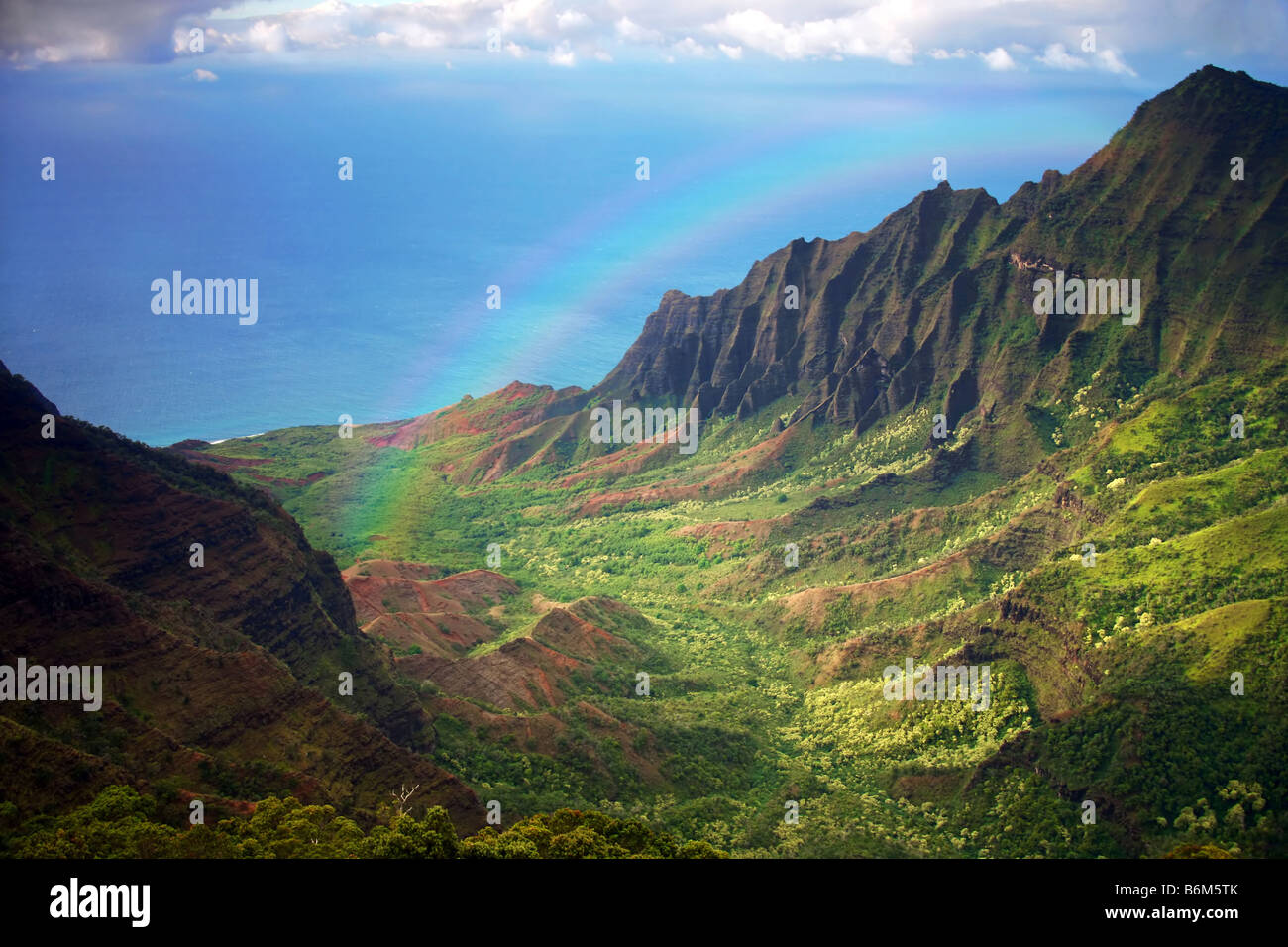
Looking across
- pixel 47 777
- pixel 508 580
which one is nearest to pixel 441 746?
pixel 47 777

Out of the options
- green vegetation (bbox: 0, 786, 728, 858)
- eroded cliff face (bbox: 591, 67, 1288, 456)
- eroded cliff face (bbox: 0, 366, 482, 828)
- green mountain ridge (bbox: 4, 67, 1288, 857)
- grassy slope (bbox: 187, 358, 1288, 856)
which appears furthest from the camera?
eroded cliff face (bbox: 591, 67, 1288, 456)

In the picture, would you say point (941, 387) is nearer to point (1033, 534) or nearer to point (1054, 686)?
point (1033, 534)

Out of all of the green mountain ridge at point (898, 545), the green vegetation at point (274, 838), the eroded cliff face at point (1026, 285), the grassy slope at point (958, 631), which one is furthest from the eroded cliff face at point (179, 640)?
the eroded cliff face at point (1026, 285)

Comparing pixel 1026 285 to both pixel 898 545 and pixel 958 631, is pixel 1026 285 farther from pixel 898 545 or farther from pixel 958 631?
pixel 958 631

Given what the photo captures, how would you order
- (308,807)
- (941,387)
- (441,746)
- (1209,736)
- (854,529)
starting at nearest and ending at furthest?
1. (308,807)
2. (1209,736)
3. (441,746)
4. (854,529)
5. (941,387)

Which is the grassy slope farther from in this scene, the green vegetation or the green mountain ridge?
the green vegetation

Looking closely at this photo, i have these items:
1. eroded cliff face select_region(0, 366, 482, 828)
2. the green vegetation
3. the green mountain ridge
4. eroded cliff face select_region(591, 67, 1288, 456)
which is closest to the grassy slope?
the green mountain ridge

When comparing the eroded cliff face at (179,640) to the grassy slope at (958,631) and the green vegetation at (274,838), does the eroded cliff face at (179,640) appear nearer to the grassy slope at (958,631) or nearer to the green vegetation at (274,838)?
the green vegetation at (274,838)

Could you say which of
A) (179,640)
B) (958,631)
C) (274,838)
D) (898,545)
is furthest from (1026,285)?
(274,838)
